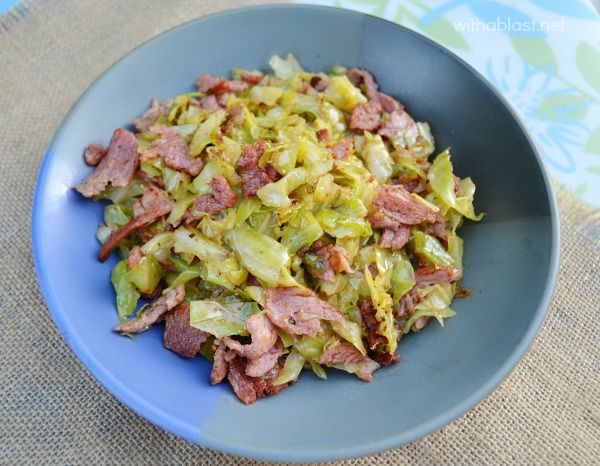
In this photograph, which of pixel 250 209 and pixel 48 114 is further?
pixel 48 114

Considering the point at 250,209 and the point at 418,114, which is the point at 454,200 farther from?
the point at 250,209

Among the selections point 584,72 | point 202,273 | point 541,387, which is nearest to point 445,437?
point 541,387

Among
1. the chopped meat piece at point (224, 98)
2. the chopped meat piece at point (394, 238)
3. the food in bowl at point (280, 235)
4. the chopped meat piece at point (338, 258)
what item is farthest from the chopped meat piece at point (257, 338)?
the chopped meat piece at point (224, 98)

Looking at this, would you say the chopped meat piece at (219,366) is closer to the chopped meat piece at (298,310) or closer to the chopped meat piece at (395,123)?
the chopped meat piece at (298,310)

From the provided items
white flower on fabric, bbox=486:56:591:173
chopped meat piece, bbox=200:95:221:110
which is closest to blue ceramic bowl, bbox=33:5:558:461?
chopped meat piece, bbox=200:95:221:110

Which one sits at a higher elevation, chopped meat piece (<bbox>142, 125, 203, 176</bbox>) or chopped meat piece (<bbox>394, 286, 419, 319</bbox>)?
chopped meat piece (<bbox>142, 125, 203, 176</bbox>)

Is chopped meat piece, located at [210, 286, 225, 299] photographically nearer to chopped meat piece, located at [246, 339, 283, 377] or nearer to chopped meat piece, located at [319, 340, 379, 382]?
chopped meat piece, located at [246, 339, 283, 377]

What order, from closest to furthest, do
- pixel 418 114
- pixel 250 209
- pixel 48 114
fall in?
pixel 250 209 < pixel 418 114 < pixel 48 114
